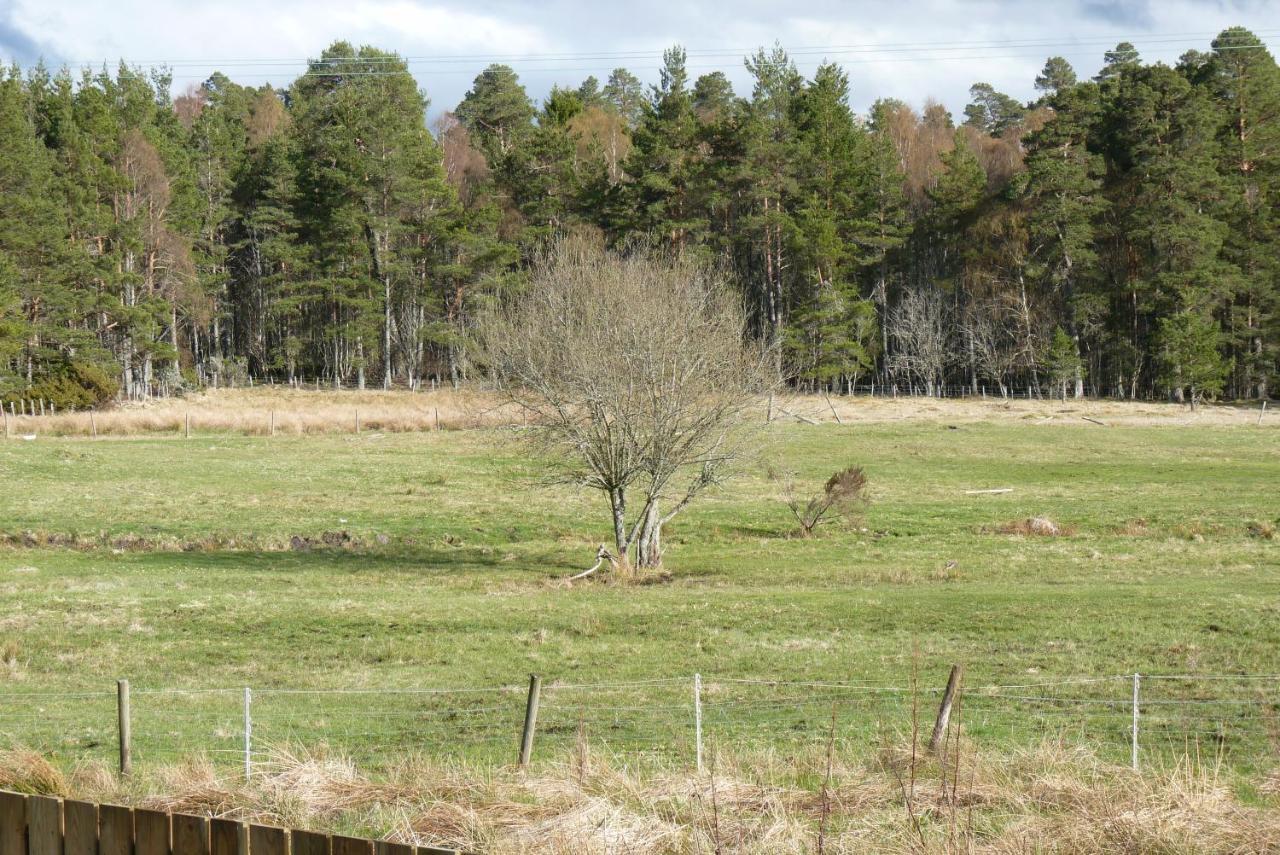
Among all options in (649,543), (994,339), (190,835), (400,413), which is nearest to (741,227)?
(994,339)

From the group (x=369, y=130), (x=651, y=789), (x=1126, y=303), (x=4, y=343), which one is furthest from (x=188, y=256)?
(x=651, y=789)

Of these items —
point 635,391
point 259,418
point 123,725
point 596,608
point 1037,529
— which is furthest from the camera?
point 259,418

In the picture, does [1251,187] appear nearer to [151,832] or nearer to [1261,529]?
[1261,529]

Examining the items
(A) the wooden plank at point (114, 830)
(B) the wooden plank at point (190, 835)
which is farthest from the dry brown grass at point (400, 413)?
(B) the wooden plank at point (190, 835)

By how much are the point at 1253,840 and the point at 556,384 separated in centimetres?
2383

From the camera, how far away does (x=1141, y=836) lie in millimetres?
6621

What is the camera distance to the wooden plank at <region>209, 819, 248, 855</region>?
4.52 meters

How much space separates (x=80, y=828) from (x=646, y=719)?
401 inches

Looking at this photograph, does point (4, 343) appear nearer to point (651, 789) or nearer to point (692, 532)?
point (692, 532)

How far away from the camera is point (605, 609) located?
24109 millimetres

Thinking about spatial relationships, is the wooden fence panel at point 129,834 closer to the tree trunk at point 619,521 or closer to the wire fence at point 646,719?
the wire fence at point 646,719

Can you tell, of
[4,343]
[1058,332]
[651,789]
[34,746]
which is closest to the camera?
[651,789]

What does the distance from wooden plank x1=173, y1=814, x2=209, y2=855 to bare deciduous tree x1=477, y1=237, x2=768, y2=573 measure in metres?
23.8

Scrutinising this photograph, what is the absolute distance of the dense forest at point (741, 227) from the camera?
80.0 m
